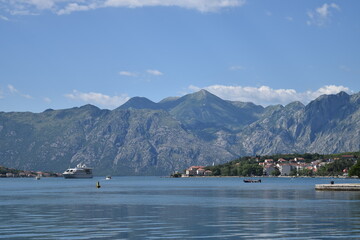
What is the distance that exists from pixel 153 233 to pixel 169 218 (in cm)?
2031

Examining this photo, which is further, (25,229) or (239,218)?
(239,218)

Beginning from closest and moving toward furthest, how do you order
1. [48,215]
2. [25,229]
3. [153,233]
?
[153,233] < [25,229] < [48,215]

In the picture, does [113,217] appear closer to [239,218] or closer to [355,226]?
[239,218]

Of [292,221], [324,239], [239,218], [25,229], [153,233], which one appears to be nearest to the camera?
[324,239]

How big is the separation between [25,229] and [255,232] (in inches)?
1160

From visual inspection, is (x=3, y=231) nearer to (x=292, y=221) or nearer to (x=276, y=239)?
(x=276, y=239)

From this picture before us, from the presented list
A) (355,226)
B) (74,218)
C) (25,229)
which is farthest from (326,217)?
(25,229)

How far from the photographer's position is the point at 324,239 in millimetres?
64312

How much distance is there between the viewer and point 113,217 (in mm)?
94312

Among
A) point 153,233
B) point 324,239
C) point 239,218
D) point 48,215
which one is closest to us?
point 324,239

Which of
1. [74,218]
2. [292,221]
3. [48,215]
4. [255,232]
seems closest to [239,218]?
[292,221]

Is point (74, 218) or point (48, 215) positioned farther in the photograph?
point (48, 215)

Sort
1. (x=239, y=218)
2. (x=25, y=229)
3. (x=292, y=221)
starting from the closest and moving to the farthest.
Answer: (x=25, y=229), (x=292, y=221), (x=239, y=218)

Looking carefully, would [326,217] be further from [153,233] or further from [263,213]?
[153,233]
